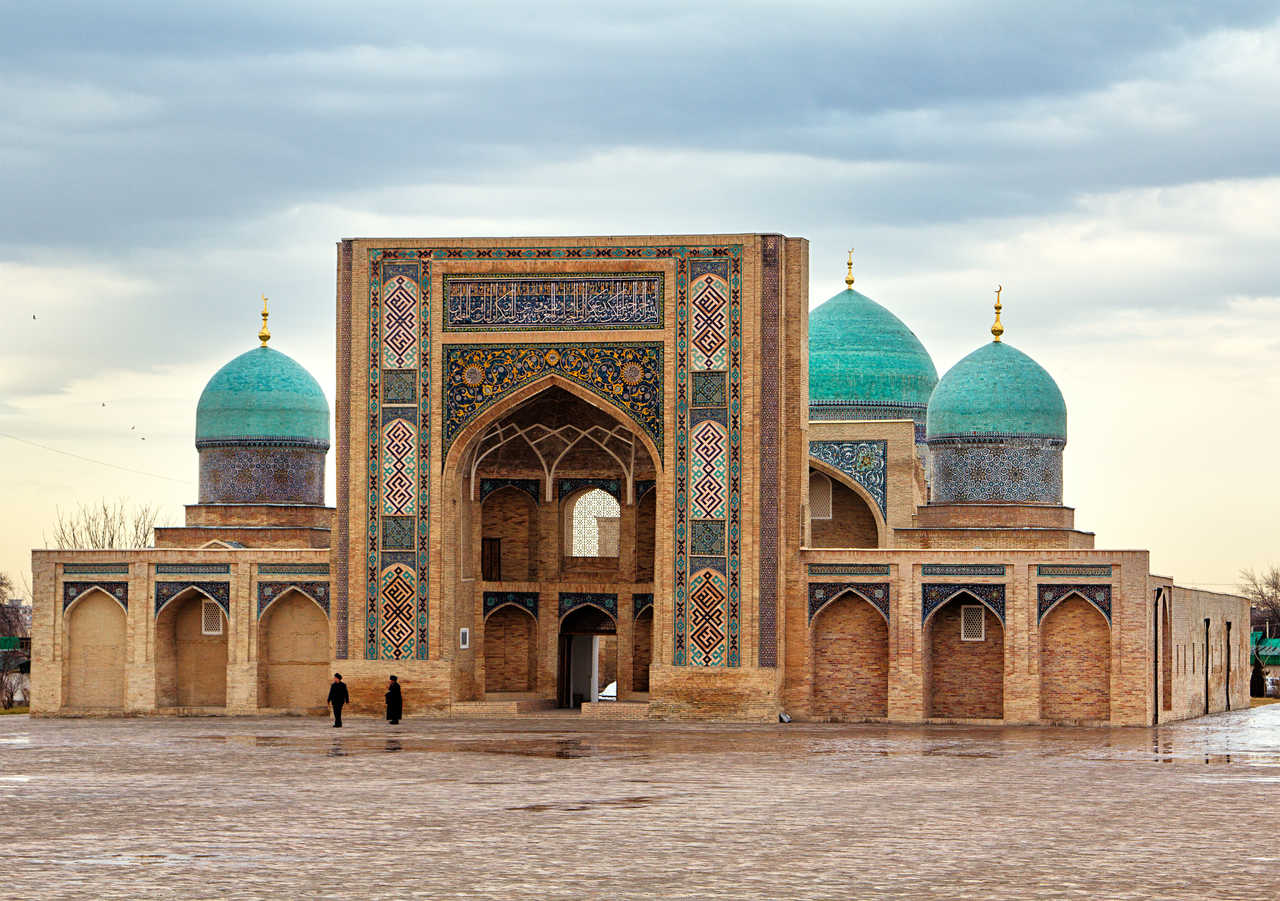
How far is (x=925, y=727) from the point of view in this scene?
20188mm

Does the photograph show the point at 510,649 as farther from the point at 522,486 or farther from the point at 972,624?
the point at 972,624

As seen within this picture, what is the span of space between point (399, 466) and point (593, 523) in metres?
3.44

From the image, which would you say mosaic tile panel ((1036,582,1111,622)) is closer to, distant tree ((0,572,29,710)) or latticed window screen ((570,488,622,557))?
latticed window screen ((570,488,622,557))

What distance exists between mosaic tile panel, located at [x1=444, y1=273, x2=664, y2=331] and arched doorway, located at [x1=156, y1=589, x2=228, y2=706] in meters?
4.80

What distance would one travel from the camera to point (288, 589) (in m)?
22.0

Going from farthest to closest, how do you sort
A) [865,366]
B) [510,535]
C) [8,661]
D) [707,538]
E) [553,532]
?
1. [8,661]
2. [865,366]
3. [510,535]
4. [553,532]
5. [707,538]

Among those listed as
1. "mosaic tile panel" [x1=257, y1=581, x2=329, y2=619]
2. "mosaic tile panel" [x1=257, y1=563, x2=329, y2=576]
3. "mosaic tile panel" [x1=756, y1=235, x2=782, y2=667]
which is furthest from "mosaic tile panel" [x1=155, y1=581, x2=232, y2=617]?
"mosaic tile panel" [x1=756, y1=235, x2=782, y2=667]

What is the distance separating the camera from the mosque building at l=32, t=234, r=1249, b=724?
808 inches

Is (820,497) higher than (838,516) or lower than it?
higher

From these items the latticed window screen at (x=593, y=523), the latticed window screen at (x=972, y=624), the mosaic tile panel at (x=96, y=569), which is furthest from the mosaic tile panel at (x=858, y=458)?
the mosaic tile panel at (x=96, y=569)

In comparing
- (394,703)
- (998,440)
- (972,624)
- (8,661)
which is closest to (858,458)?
(998,440)

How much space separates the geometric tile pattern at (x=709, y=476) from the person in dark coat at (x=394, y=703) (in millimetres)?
3077

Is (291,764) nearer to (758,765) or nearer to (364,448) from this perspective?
(758,765)

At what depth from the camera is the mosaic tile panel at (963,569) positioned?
2044 centimetres
